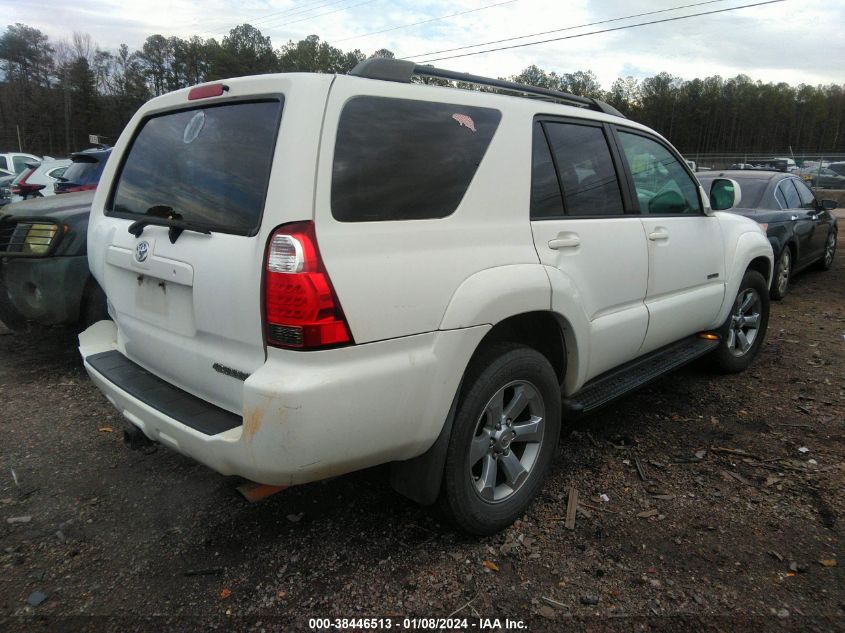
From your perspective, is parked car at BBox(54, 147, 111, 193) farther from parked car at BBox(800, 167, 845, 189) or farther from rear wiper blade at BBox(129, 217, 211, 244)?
parked car at BBox(800, 167, 845, 189)

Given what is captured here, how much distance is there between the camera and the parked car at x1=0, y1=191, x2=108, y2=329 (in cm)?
401

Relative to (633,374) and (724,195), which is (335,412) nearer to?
(633,374)

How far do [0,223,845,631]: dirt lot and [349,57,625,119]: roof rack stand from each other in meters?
1.90

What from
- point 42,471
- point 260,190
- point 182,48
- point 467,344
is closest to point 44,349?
point 42,471

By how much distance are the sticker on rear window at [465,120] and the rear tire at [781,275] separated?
6.44 metres

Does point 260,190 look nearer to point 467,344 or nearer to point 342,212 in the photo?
point 342,212

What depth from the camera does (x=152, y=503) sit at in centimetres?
287

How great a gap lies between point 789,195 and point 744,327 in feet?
14.3

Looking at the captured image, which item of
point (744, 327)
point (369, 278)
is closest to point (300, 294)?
point (369, 278)

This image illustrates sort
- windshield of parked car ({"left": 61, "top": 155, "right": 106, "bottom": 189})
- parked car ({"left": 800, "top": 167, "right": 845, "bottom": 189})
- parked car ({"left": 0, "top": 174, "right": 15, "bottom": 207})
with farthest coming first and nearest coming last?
parked car ({"left": 800, "top": 167, "right": 845, "bottom": 189}) → parked car ({"left": 0, "top": 174, "right": 15, "bottom": 207}) → windshield of parked car ({"left": 61, "top": 155, "right": 106, "bottom": 189})

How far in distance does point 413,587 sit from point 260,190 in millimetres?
1617

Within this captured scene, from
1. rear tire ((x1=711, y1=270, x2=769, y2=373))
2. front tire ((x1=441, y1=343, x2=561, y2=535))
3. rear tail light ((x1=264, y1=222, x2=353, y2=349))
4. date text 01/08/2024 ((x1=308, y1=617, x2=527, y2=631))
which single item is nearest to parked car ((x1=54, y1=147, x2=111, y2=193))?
rear tail light ((x1=264, y1=222, x2=353, y2=349))

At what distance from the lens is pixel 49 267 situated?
3.99m

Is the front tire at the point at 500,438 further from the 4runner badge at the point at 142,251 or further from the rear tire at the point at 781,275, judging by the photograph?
the rear tire at the point at 781,275
